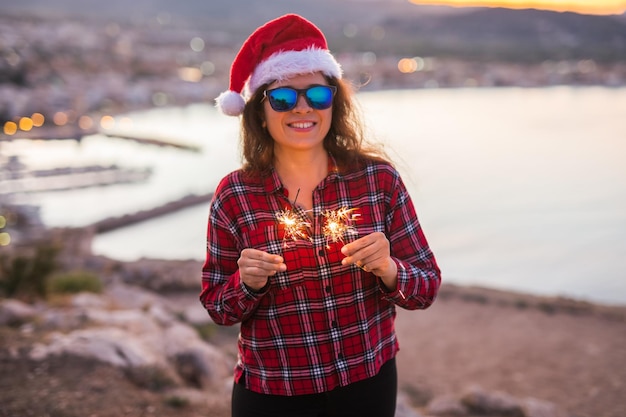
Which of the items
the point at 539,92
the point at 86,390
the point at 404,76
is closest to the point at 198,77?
the point at 404,76

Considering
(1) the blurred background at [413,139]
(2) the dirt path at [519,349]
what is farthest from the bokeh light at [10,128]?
(2) the dirt path at [519,349]

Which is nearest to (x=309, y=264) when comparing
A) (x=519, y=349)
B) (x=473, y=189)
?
(x=519, y=349)

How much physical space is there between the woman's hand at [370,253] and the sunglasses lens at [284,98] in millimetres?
373

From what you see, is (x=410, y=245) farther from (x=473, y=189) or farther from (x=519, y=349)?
(x=473, y=189)

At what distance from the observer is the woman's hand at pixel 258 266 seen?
1.28 metres

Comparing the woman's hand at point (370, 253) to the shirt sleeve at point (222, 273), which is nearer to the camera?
the woman's hand at point (370, 253)

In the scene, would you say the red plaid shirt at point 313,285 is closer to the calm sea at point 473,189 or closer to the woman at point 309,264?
the woman at point 309,264

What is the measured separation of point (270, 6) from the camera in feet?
289

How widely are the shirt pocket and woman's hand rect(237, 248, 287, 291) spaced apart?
3.4 inches

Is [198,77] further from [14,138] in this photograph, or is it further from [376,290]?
[376,290]

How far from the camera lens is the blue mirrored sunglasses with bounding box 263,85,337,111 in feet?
4.75

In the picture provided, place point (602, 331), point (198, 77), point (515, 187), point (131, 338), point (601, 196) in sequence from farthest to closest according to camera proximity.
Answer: point (198, 77)
point (515, 187)
point (601, 196)
point (602, 331)
point (131, 338)

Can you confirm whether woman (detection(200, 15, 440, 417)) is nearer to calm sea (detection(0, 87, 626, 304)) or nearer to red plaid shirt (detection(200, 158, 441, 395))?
red plaid shirt (detection(200, 158, 441, 395))

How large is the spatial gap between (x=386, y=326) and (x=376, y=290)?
0.10 m
